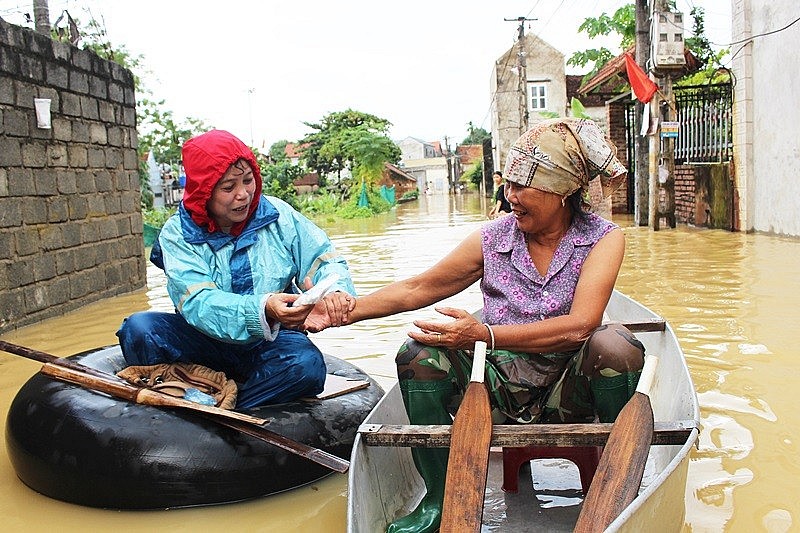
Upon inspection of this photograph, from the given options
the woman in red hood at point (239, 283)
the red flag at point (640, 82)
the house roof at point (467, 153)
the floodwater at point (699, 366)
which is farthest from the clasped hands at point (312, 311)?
the house roof at point (467, 153)

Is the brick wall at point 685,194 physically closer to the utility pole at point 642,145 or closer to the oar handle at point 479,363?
the utility pole at point 642,145

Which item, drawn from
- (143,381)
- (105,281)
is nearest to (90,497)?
(143,381)

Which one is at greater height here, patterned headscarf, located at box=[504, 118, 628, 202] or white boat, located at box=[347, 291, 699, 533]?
patterned headscarf, located at box=[504, 118, 628, 202]

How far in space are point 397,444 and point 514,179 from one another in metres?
1.02

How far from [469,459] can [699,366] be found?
121 inches

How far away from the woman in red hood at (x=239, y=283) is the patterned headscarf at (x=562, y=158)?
92cm

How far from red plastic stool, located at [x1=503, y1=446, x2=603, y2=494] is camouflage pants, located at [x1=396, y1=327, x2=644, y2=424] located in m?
0.13

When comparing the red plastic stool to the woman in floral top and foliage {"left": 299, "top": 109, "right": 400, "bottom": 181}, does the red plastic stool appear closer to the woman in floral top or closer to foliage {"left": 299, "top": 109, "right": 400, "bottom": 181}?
the woman in floral top

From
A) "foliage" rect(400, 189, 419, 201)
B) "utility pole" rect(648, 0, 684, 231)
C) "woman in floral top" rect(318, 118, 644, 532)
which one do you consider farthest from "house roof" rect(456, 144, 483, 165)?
"woman in floral top" rect(318, 118, 644, 532)

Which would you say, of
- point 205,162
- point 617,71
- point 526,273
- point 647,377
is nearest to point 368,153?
point 617,71

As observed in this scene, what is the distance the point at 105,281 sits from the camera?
359 inches

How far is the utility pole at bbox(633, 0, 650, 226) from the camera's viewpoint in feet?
47.3

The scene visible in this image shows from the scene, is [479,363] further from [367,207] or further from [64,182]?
[367,207]

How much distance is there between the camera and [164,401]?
331 centimetres
